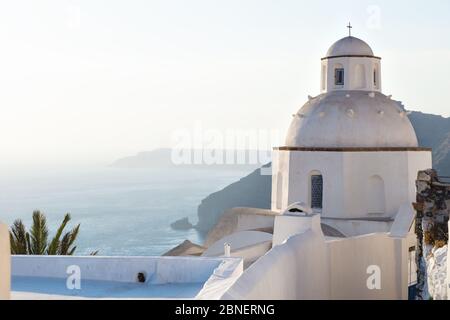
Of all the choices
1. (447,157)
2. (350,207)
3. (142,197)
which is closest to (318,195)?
(350,207)

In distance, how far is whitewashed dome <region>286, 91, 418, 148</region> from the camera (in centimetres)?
1986

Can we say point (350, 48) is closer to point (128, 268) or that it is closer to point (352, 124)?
point (352, 124)

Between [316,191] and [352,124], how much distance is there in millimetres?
2139

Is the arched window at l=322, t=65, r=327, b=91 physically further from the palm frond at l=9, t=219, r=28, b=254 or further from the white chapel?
the palm frond at l=9, t=219, r=28, b=254

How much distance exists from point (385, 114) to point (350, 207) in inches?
115

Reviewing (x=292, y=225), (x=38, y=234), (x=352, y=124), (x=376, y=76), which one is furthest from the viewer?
(x=376, y=76)

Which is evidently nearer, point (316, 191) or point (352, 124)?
point (352, 124)

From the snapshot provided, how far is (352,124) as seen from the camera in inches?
782

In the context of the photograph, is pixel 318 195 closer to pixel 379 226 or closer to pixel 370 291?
pixel 379 226

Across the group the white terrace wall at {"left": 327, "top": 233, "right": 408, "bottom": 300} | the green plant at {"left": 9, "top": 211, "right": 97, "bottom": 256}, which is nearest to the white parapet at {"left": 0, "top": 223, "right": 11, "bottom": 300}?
the white terrace wall at {"left": 327, "top": 233, "right": 408, "bottom": 300}

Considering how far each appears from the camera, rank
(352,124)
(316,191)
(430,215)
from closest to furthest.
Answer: (430,215) < (352,124) < (316,191)

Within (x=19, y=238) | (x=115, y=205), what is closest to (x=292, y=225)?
(x=19, y=238)

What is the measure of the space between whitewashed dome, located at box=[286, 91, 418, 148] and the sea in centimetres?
3728
